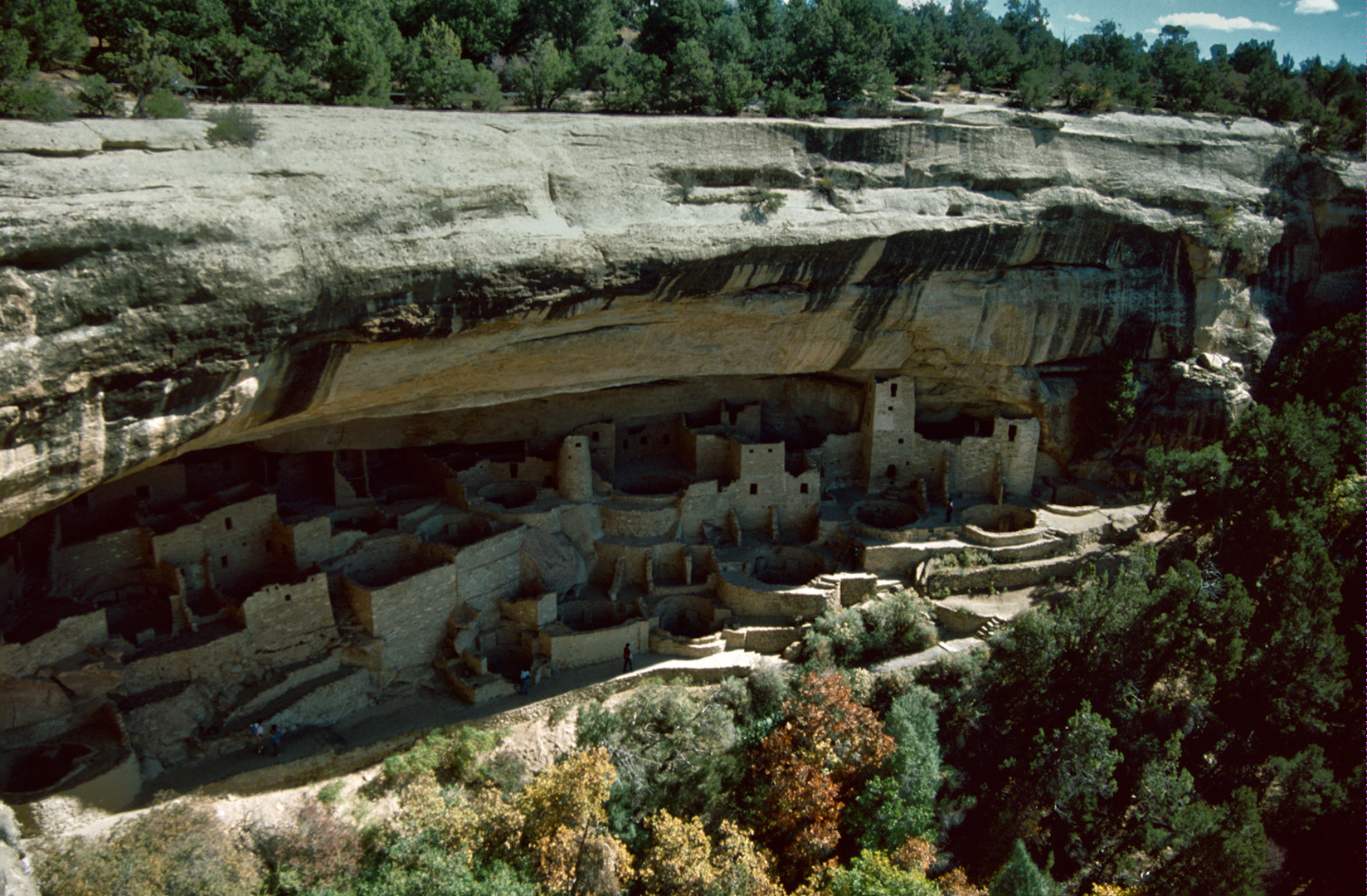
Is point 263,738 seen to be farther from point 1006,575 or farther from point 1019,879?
point 1006,575

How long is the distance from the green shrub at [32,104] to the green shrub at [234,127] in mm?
1765

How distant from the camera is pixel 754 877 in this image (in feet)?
49.3

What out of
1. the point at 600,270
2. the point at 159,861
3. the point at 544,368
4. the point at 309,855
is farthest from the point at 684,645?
the point at 159,861

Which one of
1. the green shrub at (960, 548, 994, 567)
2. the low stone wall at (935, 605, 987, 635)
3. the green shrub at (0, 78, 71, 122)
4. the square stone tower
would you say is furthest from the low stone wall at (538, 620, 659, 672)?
the green shrub at (0, 78, 71, 122)

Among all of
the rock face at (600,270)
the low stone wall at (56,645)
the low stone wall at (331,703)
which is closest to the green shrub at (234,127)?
the rock face at (600,270)

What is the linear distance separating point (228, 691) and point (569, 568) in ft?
21.2

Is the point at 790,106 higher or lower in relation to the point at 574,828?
higher

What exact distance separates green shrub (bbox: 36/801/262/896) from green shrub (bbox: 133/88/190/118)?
9.39 meters

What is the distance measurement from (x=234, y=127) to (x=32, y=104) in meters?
2.38

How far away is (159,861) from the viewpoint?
41.4 ft

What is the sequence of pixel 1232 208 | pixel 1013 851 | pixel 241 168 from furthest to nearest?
pixel 1232 208, pixel 1013 851, pixel 241 168

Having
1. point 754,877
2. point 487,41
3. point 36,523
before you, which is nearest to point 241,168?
point 36,523

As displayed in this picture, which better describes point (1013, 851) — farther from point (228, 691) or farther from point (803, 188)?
point (228, 691)

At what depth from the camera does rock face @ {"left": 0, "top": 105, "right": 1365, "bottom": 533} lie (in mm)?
12180
